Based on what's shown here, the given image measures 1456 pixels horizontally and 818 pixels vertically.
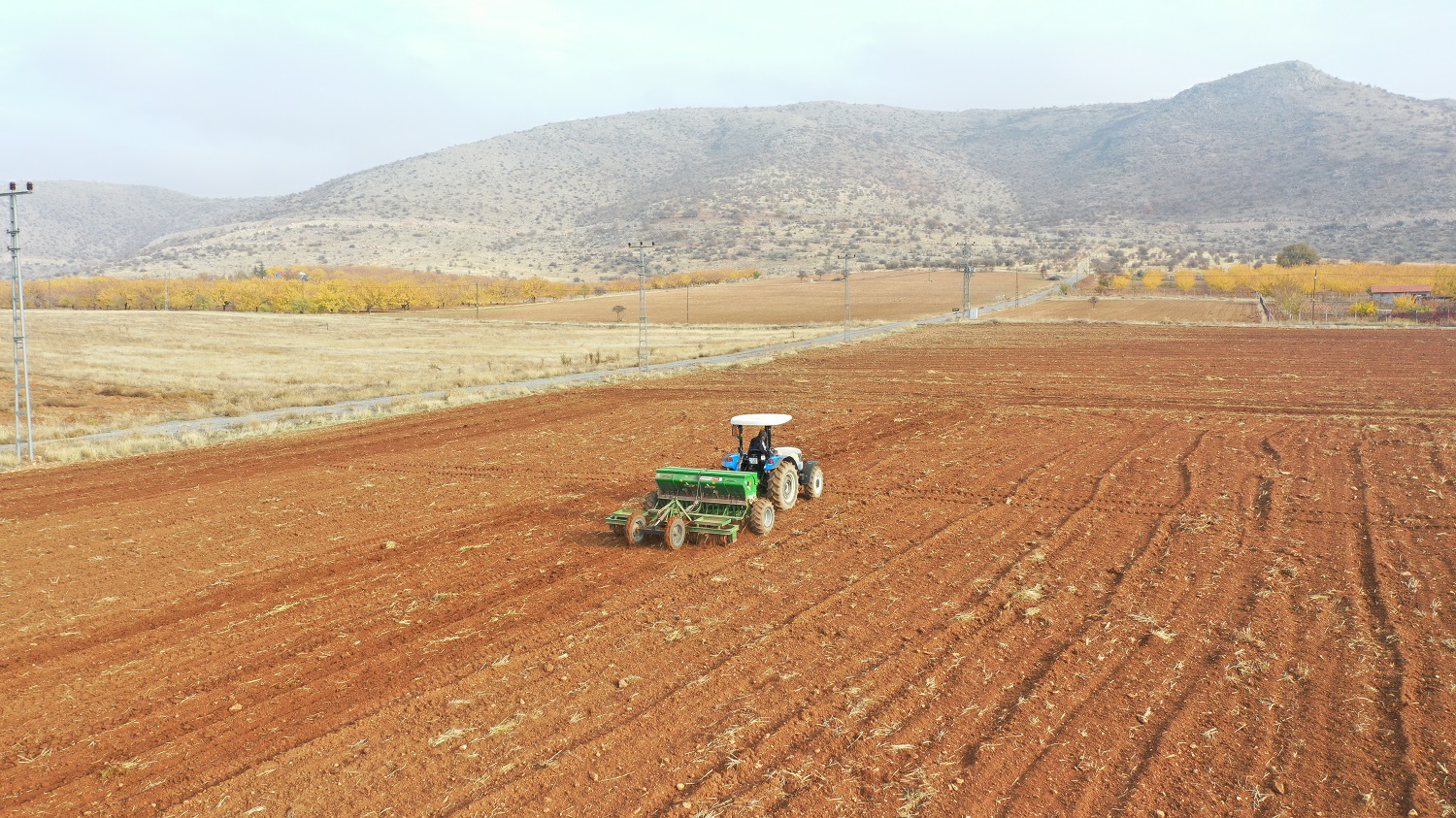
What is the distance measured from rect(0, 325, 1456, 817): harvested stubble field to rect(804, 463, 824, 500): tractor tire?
0.38m

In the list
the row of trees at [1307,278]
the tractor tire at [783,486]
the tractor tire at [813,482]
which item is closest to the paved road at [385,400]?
the tractor tire at [813,482]

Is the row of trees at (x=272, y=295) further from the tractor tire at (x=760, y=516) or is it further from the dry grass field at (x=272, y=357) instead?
the tractor tire at (x=760, y=516)

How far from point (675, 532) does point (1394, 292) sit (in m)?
108

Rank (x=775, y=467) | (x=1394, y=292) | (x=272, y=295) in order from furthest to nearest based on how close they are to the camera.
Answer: (x=272, y=295) → (x=1394, y=292) → (x=775, y=467)

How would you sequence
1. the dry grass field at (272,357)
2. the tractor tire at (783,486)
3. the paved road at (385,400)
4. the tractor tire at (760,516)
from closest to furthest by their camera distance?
the tractor tire at (760,516), the tractor tire at (783,486), the paved road at (385,400), the dry grass field at (272,357)

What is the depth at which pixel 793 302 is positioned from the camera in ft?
352

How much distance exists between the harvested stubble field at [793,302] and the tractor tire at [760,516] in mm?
72431

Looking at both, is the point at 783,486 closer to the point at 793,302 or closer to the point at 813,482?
the point at 813,482

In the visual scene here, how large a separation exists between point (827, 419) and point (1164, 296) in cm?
9474

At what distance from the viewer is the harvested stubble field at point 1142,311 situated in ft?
268

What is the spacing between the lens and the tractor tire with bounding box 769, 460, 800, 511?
14.5 metres

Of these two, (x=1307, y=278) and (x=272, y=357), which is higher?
(x=272, y=357)

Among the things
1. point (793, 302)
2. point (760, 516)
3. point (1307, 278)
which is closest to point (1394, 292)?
point (1307, 278)

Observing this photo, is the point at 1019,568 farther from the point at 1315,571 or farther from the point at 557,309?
the point at 557,309
